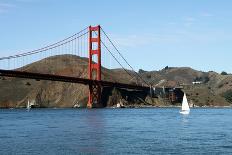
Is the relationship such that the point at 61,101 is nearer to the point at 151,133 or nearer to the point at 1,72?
the point at 1,72

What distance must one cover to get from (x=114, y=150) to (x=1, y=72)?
65141 millimetres

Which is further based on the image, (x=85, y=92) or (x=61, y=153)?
(x=85, y=92)

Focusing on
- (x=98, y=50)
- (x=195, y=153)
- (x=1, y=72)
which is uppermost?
(x=98, y=50)

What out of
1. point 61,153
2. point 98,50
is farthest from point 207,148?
point 98,50

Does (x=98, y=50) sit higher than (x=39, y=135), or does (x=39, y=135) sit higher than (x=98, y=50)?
(x=98, y=50)

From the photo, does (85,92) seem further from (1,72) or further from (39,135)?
(39,135)

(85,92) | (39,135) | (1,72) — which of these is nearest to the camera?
(39,135)

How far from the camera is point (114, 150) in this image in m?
36.8

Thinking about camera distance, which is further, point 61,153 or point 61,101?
point 61,101

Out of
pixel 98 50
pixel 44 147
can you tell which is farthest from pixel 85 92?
pixel 44 147

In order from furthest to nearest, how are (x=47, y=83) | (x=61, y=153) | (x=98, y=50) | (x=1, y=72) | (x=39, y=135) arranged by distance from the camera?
1. (x=47, y=83)
2. (x=98, y=50)
3. (x=1, y=72)
4. (x=39, y=135)
5. (x=61, y=153)

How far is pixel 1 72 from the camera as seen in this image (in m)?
98.4

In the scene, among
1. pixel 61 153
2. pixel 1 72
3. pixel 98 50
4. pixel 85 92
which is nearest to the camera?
pixel 61 153

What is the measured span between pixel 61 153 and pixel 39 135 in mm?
13734
